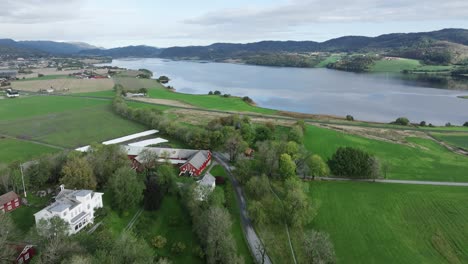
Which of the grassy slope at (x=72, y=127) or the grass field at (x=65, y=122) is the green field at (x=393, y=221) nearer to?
the grassy slope at (x=72, y=127)

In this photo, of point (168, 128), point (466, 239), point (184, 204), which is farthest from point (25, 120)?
point (466, 239)

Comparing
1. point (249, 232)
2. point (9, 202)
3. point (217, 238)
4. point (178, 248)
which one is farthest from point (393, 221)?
point (9, 202)

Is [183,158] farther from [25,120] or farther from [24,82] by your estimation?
[24,82]

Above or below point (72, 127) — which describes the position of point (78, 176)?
→ above

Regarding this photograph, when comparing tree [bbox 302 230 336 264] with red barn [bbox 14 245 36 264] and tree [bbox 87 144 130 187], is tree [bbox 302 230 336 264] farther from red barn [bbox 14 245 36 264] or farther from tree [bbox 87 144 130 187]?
tree [bbox 87 144 130 187]

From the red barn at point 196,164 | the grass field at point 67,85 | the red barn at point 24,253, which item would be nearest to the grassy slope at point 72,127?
the red barn at point 196,164

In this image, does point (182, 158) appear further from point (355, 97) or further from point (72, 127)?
point (355, 97)
